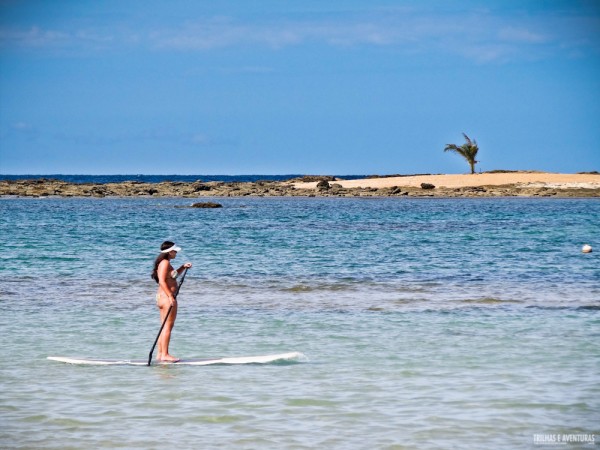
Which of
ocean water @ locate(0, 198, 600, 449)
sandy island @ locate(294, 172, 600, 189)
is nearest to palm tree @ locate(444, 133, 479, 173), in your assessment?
sandy island @ locate(294, 172, 600, 189)

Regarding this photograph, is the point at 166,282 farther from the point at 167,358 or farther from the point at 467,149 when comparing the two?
the point at 467,149

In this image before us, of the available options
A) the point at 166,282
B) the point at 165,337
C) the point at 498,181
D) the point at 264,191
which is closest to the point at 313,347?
the point at 165,337

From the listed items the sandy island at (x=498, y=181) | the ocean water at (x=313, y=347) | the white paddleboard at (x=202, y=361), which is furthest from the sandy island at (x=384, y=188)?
the white paddleboard at (x=202, y=361)

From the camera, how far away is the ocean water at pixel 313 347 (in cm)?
946

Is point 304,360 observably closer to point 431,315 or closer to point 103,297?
point 431,315

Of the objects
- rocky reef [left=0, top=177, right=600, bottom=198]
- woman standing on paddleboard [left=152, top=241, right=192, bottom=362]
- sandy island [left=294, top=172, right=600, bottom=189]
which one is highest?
sandy island [left=294, top=172, right=600, bottom=189]

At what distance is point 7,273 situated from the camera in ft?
83.5

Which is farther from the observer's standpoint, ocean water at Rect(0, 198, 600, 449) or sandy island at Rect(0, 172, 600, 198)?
sandy island at Rect(0, 172, 600, 198)

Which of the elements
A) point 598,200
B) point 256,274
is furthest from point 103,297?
point 598,200

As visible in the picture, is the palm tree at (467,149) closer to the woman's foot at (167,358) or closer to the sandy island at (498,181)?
the sandy island at (498,181)

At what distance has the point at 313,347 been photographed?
14.2 meters

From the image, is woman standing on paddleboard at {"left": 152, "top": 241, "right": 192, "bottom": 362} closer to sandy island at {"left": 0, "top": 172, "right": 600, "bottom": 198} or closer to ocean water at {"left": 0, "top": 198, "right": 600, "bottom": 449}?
ocean water at {"left": 0, "top": 198, "right": 600, "bottom": 449}

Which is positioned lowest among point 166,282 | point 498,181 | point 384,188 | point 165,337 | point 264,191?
point 165,337

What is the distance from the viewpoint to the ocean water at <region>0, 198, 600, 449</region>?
372 inches
